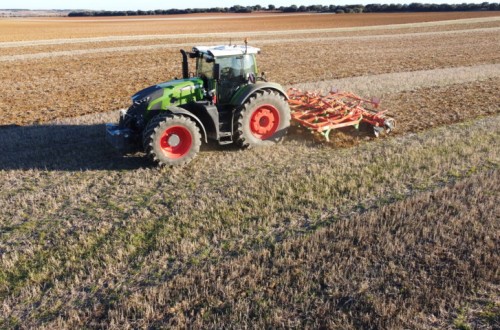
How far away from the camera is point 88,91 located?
1534cm

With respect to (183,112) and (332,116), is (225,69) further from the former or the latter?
(332,116)

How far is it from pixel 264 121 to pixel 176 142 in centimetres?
210

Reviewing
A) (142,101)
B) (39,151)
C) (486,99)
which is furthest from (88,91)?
(486,99)

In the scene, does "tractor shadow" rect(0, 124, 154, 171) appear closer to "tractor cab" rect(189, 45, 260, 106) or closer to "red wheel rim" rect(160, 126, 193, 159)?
"red wheel rim" rect(160, 126, 193, 159)

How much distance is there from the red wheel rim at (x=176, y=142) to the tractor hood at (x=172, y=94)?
0.65 m

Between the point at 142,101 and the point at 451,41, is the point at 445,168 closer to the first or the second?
the point at 142,101

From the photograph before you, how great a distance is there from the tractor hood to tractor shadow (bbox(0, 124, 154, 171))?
1.20 m

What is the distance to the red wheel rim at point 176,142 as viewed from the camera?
740 cm

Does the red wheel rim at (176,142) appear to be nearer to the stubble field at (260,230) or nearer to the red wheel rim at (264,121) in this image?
the stubble field at (260,230)

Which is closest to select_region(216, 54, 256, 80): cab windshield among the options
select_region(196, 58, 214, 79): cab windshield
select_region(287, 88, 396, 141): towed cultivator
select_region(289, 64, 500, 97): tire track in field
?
select_region(196, 58, 214, 79): cab windshield

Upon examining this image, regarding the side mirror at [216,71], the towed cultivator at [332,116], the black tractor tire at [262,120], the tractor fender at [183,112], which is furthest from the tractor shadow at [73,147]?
the side mirror at [216,71]

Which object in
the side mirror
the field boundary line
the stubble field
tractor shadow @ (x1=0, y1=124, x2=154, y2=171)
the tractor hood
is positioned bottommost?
the stubble field

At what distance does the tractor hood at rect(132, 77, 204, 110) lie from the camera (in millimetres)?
7711

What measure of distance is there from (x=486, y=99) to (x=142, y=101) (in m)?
10.6
